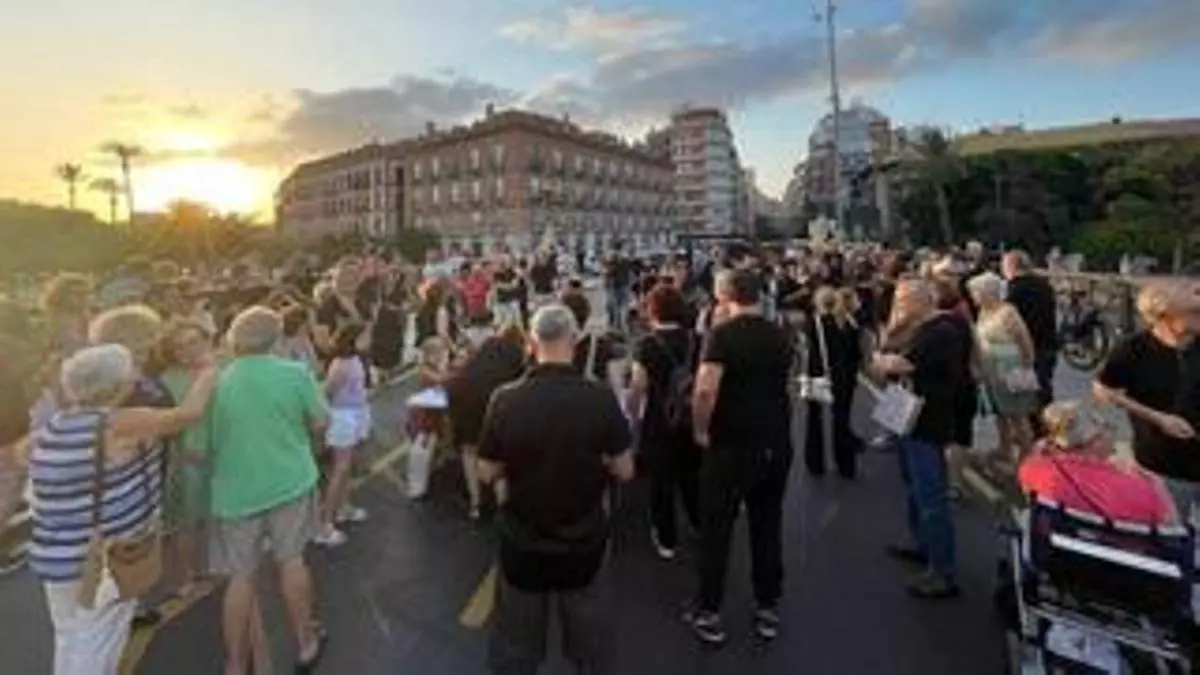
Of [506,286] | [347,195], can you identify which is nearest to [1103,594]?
[506,286]

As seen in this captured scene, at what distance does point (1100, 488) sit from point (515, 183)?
114412 millimetres

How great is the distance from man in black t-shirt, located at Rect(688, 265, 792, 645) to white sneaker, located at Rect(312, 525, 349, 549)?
3.10 meters

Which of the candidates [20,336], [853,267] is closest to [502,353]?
[20,336]

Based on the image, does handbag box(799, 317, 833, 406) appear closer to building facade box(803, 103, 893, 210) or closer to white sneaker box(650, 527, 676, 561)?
white sneaker box(650, 527, 676, 561)

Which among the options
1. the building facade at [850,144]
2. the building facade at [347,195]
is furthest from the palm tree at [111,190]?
the building facade at [850,144]

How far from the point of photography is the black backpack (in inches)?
280

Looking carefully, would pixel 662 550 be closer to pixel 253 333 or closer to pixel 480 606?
pixel 480 606

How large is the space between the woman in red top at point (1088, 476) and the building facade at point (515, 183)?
102992 mm

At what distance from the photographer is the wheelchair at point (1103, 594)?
14.0ft

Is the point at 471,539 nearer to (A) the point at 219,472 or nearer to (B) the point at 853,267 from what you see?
(A) the point at 219,472

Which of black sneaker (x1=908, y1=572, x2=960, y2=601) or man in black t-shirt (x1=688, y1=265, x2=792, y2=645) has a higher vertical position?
man in black t-shirt (x1=688, y1=265, x2=792, y2=645)

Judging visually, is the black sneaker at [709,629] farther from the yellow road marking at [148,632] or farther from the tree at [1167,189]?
the tree at [1167,189]

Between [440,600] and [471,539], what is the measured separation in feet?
4.40

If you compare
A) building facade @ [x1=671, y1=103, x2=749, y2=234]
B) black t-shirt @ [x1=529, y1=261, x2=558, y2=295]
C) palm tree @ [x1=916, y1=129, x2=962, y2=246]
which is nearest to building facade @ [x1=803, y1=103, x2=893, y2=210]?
building facade @ [x1=671, y1=103, x2=749, y2=234]
